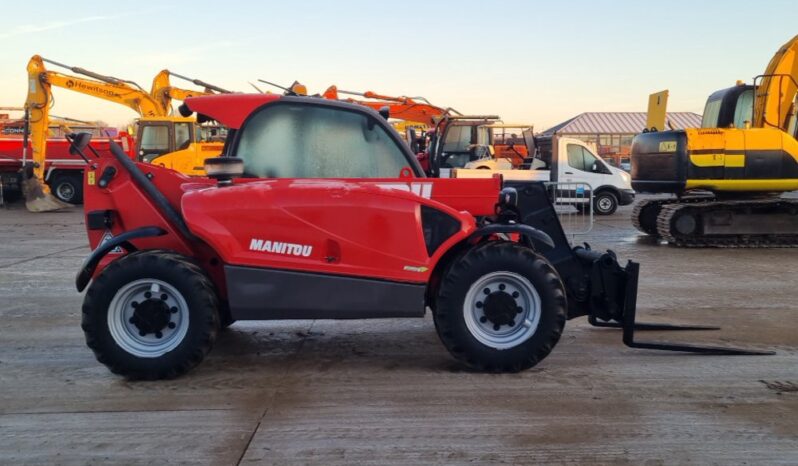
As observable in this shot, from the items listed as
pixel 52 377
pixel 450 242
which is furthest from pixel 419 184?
pixel 52 377

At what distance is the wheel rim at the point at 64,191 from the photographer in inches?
948

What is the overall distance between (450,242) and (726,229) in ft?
32.5

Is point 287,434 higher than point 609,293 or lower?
lower

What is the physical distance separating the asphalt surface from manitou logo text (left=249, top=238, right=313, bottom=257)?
3.16 feet

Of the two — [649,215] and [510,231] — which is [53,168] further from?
[510,231]

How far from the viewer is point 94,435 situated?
412 centimetres

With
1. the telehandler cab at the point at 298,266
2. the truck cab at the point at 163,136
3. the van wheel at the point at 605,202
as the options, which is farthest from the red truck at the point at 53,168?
the telehandler cab at the point at 298,266

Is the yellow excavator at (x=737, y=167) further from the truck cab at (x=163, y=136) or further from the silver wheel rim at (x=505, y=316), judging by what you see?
the truck cab at (x=163, y=136)

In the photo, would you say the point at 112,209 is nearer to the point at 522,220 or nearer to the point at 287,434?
the point at 287,434

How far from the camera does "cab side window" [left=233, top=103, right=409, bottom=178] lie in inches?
217

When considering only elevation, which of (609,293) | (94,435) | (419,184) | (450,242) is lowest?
(94,435)

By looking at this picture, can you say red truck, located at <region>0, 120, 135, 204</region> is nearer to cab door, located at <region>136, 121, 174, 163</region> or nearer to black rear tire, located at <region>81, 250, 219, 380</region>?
cab door, located at <region>136, 121, 174, 163</region>

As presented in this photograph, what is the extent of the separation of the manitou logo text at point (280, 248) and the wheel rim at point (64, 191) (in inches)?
861

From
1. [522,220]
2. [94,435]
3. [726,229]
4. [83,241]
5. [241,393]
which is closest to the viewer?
[94,435]
